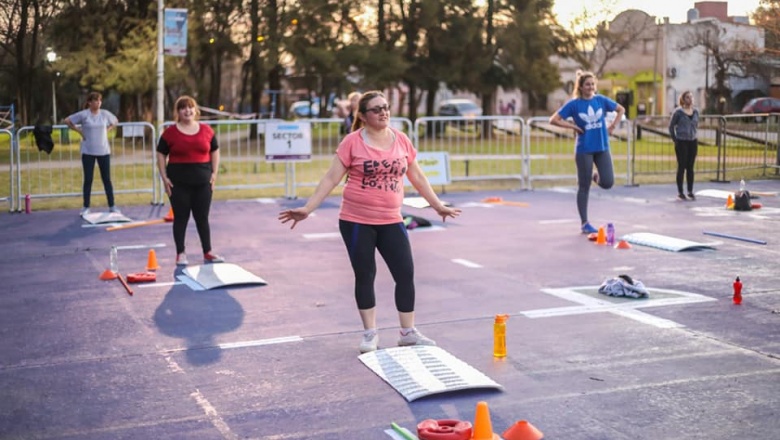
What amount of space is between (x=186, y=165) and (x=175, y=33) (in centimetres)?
892

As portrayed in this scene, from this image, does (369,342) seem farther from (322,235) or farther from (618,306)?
(322,235)

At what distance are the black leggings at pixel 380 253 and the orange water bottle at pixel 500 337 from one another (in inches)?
24.8

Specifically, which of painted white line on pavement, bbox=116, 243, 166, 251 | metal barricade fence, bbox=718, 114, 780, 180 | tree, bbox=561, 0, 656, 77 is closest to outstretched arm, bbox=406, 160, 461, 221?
painted white line on pavement, bbox=116, 243, 166, 251

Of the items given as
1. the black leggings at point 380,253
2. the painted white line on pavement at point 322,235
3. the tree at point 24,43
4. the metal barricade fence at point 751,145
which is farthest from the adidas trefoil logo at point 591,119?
the tree at point 24,43

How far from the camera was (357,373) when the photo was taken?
264 inches

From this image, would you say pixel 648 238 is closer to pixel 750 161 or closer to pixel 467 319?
pixel 467 319

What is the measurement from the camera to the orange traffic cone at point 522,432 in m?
5.19

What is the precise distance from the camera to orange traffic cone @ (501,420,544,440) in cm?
519

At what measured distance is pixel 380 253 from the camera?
715 cm

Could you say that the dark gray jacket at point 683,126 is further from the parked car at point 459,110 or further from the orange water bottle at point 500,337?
the parked car at point 459,110

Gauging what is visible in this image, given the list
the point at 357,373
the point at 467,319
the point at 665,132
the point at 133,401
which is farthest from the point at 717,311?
the point at 665,132

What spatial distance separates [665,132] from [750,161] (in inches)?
252

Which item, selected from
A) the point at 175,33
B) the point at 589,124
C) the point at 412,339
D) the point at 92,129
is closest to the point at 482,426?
the point at 412,339

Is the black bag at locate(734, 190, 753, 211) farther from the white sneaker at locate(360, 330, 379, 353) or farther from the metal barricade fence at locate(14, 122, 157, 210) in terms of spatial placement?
the white sneaker at locate(360, 330, 379, 353)
